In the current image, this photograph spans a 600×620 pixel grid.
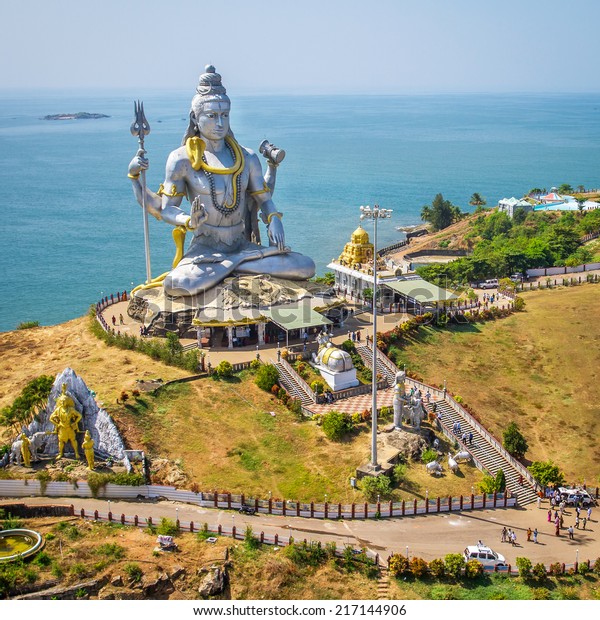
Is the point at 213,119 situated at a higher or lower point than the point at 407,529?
higher

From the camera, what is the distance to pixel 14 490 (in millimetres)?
26000

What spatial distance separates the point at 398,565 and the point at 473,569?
2.07 m

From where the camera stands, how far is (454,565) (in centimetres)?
2305

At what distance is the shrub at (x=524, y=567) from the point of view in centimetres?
2311

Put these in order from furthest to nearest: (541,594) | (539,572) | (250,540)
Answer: (250,540)
(539,572)
(541,594)

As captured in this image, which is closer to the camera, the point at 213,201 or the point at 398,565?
the point at 398,565

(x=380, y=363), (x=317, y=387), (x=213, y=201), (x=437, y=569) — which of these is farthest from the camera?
→ (x=213, y=201)

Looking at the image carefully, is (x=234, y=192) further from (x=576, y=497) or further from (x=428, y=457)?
(x=576, y=497)

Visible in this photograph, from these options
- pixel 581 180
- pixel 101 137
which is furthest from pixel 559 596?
pixel 101 137

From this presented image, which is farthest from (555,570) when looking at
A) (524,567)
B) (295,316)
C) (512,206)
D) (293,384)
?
(512,206)

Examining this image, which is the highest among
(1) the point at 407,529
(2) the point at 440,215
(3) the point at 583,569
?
(2) the point at 440,215

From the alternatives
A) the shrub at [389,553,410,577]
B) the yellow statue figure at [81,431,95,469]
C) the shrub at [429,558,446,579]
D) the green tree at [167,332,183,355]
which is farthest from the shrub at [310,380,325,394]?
the shrub at [429,558,446,579]

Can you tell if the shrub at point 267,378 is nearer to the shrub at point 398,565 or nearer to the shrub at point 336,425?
the shrub at point 336,425

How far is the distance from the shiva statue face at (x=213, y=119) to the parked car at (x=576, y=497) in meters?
21.3
